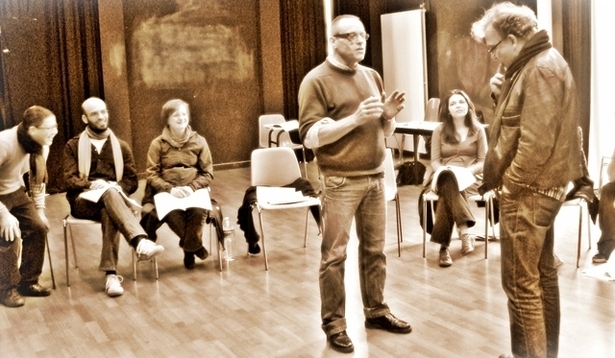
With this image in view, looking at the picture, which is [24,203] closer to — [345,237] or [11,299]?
[11,299]

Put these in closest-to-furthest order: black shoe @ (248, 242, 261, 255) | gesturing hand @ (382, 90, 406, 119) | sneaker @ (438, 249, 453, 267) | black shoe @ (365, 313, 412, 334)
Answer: gesturing hand @ (382, 90, 406, 119) < black shoe @ (365, 313, 412, 334) < sneaker @ (438, 249, 453, 267) < black shoe @ (248, 242, 261, 255)

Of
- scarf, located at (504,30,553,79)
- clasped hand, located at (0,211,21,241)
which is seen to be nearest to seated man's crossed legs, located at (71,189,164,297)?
clasped hand, located at (0,211,21,241)

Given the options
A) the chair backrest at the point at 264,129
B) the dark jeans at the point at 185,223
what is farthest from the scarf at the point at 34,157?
the chair backrest at the point at 264,129

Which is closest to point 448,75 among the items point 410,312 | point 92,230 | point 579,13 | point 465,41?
point 465,41

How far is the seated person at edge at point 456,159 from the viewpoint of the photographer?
5.58 m

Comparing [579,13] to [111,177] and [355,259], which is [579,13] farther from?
[111,177]

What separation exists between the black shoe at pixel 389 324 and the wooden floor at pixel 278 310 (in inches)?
2.0

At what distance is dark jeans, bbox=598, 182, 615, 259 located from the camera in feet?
16.5

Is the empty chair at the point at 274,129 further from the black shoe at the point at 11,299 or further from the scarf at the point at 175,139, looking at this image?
the black shoe at the point at 11,299

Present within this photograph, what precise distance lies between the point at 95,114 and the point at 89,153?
28 centimetres

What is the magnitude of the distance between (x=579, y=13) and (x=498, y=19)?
477 cm

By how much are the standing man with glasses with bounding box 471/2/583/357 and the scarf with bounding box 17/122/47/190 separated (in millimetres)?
3226

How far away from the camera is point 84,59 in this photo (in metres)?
9.21

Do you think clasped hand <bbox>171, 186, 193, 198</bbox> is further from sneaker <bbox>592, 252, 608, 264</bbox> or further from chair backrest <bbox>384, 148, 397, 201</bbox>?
sneaker <bbox>592, 252, 608, 264</bbox>
